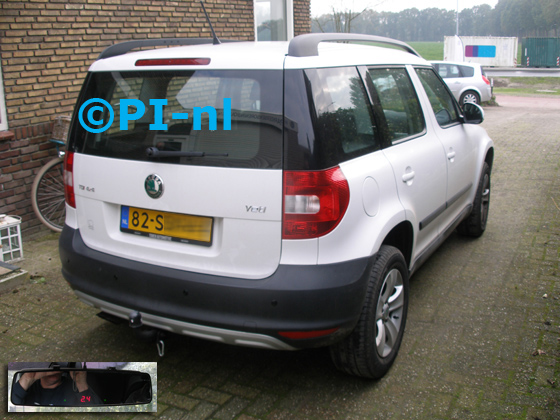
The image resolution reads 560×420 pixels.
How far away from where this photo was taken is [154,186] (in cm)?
288

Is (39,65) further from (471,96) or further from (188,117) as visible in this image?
(471,96)

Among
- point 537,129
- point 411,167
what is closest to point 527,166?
point 537,129

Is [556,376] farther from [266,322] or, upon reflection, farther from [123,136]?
[123,136]

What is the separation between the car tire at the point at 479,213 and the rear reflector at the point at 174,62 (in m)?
3.45

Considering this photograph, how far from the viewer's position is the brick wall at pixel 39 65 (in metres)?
5.83

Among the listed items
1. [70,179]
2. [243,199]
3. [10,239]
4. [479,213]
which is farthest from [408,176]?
[10,239]

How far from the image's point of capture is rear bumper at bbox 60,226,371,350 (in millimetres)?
2686

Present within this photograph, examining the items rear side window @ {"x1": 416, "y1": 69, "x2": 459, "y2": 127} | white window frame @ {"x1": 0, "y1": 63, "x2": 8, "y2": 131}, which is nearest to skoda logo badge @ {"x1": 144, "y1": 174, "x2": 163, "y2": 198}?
rear side window @ {"x1": 416, "y1": 69, "x2": 459, "y2": 127}

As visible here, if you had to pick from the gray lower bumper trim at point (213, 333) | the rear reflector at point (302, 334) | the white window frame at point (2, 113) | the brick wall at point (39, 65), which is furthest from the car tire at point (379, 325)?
the white window frame at point (2, 113)

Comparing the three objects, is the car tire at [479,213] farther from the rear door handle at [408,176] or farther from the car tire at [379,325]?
the car tire at [379,325]

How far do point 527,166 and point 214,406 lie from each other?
8043mm

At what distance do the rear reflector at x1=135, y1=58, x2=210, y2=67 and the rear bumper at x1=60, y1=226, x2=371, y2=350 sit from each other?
3.37 ft

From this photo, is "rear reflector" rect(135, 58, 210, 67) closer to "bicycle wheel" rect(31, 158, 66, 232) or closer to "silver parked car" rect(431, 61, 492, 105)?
"bicycle wheel" rect(31, 158, 66, 232)

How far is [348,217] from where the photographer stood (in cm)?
279
